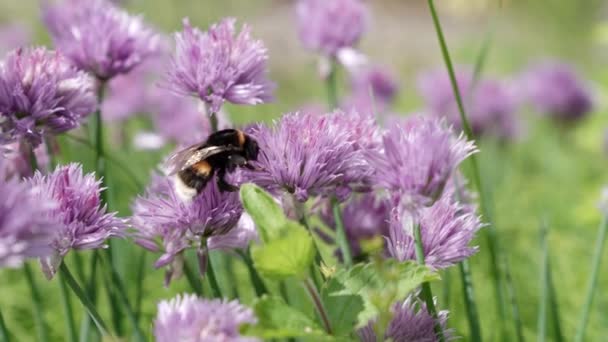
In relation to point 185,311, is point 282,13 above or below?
above

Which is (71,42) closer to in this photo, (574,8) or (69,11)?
(69,11)

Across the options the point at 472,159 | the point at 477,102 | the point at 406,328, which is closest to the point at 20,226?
the point at 406,328

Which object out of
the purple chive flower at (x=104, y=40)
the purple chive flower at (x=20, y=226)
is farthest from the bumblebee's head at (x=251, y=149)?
the purple chive flower at (x=104, y=40)

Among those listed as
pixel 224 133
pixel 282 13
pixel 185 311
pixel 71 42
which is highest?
pixel 282 13

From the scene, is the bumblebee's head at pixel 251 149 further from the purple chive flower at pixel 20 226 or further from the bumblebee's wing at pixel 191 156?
the purple chive flower at pixel 20 226

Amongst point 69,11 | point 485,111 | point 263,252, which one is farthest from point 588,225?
point 263,252

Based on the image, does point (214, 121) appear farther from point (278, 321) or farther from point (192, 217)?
point (278, 321)
